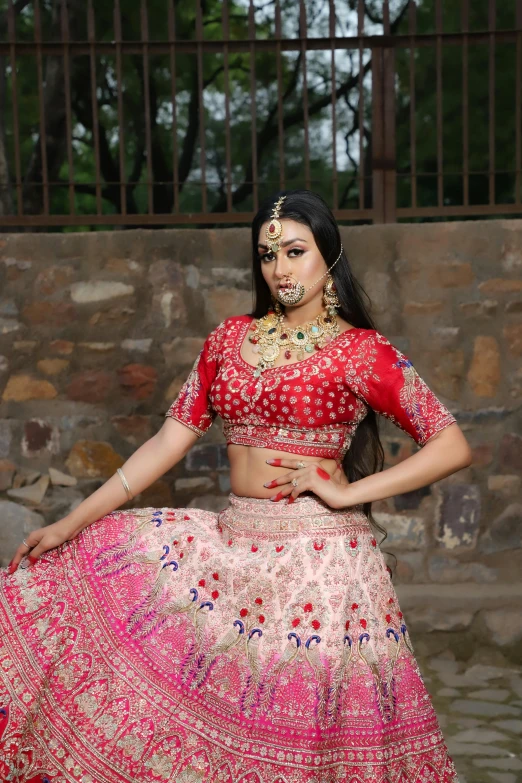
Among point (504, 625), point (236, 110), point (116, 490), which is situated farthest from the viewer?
point (236, 110)

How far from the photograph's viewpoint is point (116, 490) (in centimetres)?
298

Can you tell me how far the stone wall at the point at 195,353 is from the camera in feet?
15.9

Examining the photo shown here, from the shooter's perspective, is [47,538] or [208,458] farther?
[208,458]

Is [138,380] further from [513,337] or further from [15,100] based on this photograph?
[513,337]

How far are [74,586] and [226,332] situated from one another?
90cm

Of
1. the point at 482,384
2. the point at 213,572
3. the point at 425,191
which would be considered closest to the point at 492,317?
the point at 482,384

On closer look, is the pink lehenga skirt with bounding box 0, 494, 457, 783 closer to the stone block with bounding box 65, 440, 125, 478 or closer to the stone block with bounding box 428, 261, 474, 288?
the stone block with bounding box 65, 440, 125, 478

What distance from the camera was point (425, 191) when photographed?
458 inches

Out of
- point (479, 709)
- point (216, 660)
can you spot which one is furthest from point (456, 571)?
point (216, 660)

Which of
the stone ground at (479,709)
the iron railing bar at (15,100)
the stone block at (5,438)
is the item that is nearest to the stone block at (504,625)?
the stone ground at (479,709)

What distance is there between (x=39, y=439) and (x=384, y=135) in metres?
2.21

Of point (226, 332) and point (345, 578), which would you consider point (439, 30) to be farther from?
point (345, 578)

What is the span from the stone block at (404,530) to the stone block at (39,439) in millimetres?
1557

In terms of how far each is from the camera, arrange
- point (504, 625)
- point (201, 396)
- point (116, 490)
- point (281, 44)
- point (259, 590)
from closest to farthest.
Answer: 1. point (259, 590)
2. point (116, 490)
3. point (201, 396)
4. point (504, 625)
5. point (281, 44)
